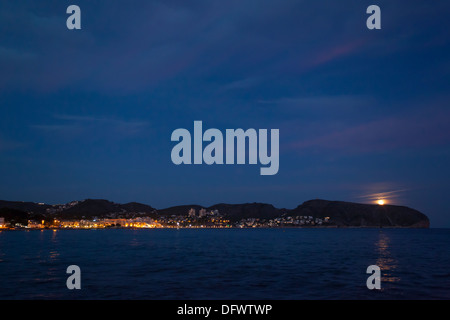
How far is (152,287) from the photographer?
32156 millimetres

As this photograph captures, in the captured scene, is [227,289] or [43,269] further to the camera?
[43,269]

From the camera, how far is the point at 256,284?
1351 inches

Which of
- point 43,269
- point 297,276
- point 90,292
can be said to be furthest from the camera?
point 43,269
